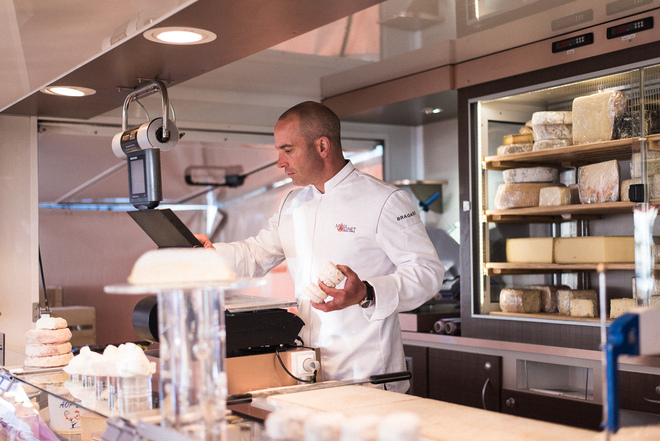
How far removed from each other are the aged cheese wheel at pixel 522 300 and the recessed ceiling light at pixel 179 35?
2.11 m

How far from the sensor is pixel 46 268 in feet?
15.3

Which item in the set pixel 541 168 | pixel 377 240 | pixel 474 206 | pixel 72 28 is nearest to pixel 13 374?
pixel 72 28

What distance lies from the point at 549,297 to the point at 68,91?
2483mm

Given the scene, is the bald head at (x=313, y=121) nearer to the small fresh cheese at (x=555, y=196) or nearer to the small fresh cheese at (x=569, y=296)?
the small fresh cheese at (x=555, y=196)

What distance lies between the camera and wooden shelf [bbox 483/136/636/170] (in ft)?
9.77

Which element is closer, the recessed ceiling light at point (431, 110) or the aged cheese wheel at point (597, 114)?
the aged cheese wheel at point (597, 114)

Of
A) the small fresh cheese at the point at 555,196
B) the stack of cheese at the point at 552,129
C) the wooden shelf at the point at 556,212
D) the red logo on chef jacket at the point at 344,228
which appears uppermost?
the stack of cheese at the point at 552,129

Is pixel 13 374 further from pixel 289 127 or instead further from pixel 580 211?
pixel 580 211

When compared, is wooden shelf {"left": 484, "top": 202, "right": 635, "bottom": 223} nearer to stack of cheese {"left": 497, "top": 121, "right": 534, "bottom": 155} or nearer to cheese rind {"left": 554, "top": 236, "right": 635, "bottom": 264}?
cheese rind {"left": 554, "top": 236, "right": 635, "bottom": 264}

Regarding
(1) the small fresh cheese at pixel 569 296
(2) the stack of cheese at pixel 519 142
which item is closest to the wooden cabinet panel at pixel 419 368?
(1) the small fresh cheese at pixel 569 296

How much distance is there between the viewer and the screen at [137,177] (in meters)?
2.18

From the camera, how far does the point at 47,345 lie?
214cm

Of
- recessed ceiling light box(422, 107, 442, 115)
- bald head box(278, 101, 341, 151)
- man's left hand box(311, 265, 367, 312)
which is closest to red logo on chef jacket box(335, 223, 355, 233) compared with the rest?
bald head box(278, 101, 341, 151)

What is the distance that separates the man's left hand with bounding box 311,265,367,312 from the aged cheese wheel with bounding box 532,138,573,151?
5.95ft
